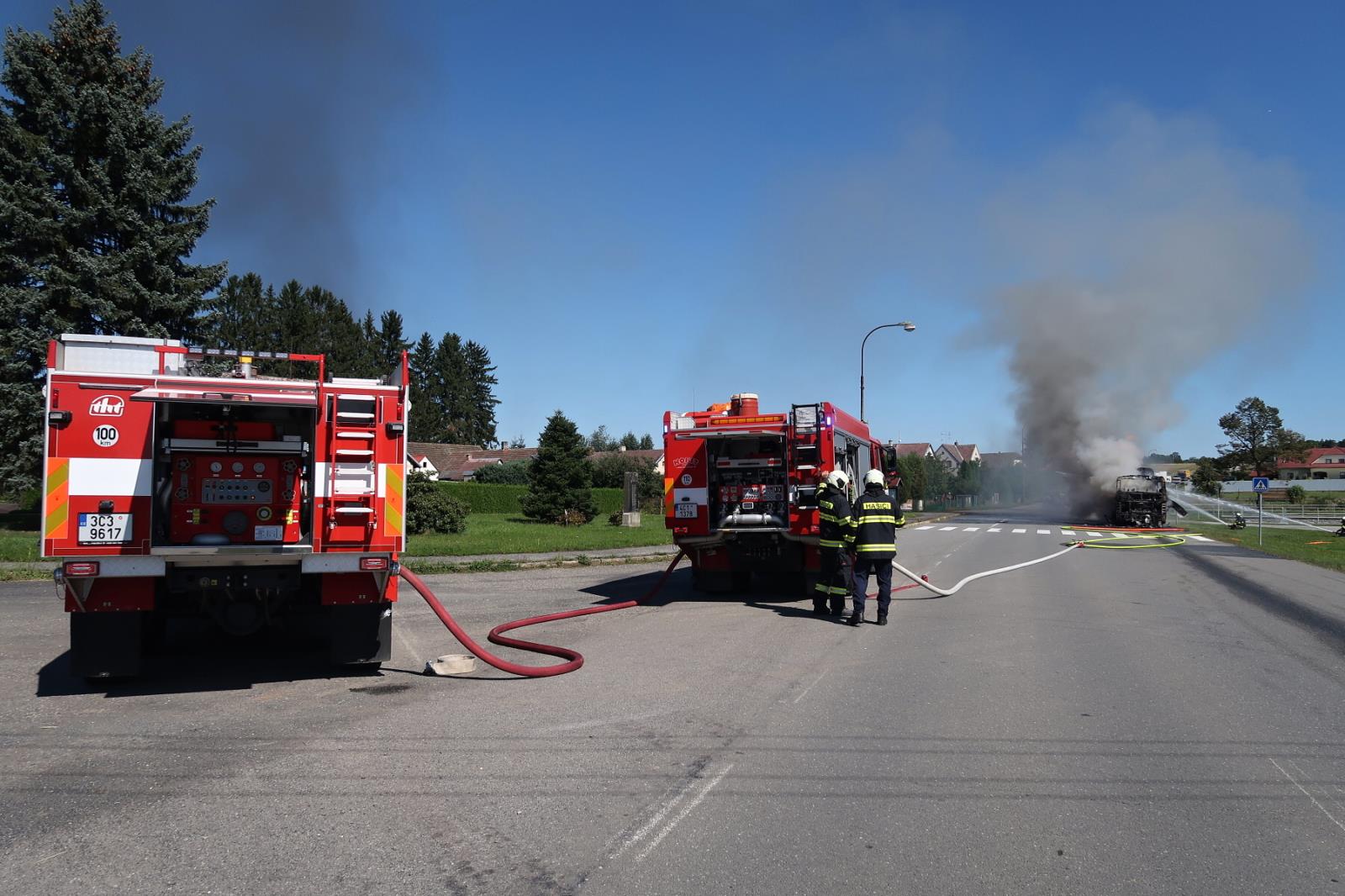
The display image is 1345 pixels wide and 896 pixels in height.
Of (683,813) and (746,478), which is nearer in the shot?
(683,813)

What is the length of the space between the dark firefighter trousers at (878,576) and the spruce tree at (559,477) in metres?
24.1

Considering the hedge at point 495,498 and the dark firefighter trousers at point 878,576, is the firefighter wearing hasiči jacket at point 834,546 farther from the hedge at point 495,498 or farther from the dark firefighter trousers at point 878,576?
the hedge at point 495,498

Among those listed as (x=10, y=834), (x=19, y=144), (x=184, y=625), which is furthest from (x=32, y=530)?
(x=10, y=834)

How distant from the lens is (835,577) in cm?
1140

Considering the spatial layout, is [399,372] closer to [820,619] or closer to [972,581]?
[820,619]

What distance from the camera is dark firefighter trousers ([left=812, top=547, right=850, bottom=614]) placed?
11250mm

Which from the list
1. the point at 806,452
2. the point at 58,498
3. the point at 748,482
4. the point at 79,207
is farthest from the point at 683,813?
the point at 79,207

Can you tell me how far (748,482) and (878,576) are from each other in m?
3.07

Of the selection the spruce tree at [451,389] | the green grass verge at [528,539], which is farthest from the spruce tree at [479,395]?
the green grass verge at [528,539]

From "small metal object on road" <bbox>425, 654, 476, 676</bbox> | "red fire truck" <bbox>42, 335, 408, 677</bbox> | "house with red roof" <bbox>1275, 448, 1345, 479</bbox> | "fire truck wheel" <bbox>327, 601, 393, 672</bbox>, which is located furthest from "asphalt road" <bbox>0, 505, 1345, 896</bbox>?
"house with red roof" <bbox>1275, 448, 1345, 479</bbox>

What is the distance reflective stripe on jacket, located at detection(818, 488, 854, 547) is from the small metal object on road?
16.1 feet

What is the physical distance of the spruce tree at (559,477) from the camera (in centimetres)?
3428

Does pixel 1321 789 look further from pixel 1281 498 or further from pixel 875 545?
pixel 1281 498

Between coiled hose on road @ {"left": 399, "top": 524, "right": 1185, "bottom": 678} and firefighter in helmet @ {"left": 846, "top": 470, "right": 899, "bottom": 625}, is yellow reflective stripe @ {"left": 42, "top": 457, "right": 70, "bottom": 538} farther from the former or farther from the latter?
firefighter in helmet @ {"left": 846, "top": 470, "right": 899, "bottom": 625}
